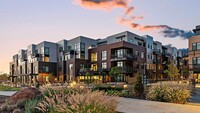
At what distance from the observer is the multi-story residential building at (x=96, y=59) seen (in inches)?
1866

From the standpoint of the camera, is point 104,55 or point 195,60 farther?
point 104,55

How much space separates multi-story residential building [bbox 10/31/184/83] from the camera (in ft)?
156

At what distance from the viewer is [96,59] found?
2090 inches

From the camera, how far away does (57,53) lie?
65.9m

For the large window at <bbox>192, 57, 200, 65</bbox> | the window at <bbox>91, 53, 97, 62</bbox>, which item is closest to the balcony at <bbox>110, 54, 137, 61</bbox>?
the window at <bbox>91, 53, 97, 62</bbox>

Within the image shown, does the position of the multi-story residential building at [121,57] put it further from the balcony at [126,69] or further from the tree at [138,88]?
the tree at [138,88]

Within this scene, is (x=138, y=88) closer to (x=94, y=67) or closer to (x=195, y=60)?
(x=195, y=60)

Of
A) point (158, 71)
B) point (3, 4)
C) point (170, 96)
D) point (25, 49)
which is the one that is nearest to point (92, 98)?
point (170, 96)

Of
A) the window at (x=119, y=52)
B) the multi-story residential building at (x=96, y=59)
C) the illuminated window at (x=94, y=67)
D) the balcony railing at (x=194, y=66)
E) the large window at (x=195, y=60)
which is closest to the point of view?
the balcony railing at (x=194, y=66)

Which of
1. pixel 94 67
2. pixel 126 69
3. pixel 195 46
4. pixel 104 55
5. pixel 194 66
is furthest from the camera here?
pixel 94 67

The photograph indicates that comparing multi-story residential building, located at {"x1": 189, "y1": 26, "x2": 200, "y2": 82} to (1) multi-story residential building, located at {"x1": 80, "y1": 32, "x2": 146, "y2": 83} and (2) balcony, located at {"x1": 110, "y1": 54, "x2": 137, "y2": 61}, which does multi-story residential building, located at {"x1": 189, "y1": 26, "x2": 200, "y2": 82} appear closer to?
(1) multi-story residential building, located at {"x1": 80, "y1": 32, "x2": 146, "y2": 83}

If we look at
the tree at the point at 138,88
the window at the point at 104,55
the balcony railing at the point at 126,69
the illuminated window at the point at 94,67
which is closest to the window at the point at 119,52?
the balcony railing at the point at 126,69

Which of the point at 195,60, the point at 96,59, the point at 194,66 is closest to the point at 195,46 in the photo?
the point at 195,60

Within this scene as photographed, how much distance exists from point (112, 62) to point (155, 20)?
50.2 feet
